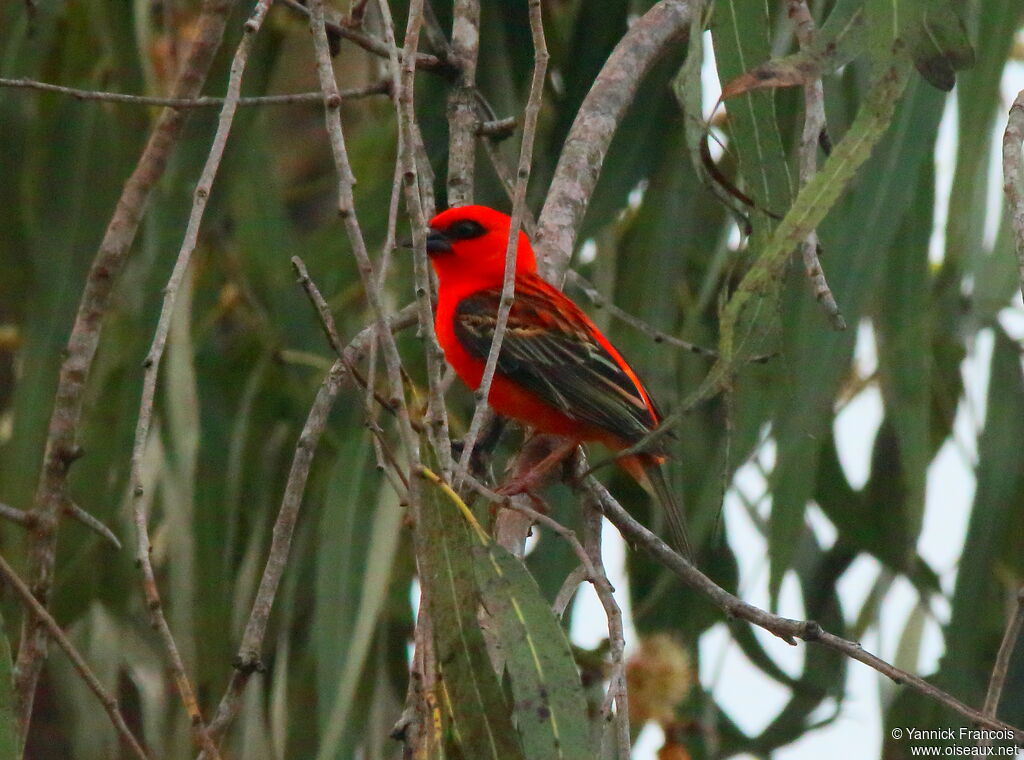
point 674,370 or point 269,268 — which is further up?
point 269,268

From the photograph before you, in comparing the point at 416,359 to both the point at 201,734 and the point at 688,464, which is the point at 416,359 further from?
the point at 201,734

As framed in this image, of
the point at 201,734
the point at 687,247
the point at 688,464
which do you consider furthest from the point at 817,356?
the point at 201,734

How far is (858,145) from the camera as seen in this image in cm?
200

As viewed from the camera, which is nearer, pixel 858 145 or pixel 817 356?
pixel 858 145

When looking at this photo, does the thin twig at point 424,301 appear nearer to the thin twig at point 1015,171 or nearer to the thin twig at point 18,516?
the thin twig at point 1015,171

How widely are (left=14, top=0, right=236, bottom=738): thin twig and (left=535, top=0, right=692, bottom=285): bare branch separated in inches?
35.7

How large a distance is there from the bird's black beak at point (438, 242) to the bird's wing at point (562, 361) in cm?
23

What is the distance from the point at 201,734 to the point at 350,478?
1973mm

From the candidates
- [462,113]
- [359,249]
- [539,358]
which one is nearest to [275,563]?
[359,249]

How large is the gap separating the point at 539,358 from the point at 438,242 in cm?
55

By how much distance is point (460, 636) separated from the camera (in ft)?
6.78

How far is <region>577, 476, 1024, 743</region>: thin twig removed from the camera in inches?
83.0

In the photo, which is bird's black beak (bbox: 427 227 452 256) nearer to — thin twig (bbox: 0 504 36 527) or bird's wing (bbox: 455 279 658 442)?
bird's wing (bbox: 455 279 658 442)

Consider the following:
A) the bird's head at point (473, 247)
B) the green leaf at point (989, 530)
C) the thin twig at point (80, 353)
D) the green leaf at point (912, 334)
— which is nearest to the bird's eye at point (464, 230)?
the bird's head at point (473, 247)
